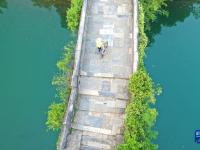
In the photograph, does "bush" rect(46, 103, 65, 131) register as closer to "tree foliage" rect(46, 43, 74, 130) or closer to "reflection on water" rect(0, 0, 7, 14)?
"tree foliage" rect(46, 43, 74, 130)

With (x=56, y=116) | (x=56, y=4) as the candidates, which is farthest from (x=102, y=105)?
(x=56, y=4)

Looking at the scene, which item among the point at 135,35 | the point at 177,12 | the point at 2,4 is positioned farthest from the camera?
the point at 177,12

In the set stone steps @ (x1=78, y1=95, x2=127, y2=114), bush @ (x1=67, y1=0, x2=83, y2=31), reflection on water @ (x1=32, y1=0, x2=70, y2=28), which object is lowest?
stone steps @ (x1=78, y1=95, x2=127, y2=114)

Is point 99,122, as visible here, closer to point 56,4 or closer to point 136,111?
point 136,111

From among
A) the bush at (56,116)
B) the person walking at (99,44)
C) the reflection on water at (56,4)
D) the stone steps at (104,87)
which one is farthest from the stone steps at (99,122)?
the reflection on water at (56,4)

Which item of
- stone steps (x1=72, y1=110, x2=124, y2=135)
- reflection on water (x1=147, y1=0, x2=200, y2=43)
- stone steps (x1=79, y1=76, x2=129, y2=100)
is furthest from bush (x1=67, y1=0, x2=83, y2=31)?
reflection on water (x1=147, y1=0, x2=200, y2=43)

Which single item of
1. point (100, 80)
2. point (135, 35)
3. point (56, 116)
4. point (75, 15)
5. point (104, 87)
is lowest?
point (56, 116)

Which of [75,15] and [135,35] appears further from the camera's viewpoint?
[75,15]

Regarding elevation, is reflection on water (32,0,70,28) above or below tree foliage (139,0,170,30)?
above
